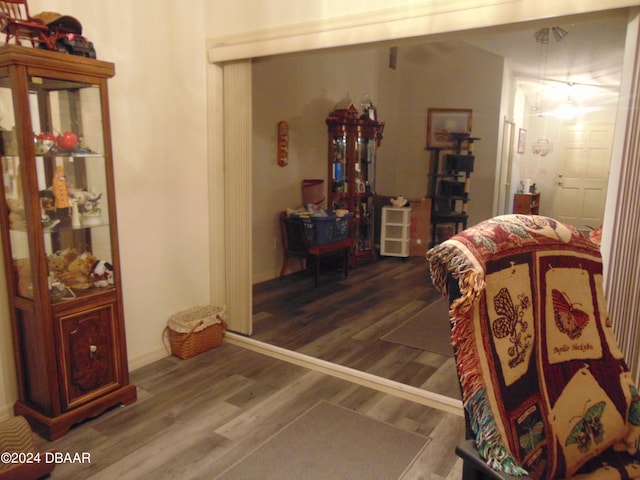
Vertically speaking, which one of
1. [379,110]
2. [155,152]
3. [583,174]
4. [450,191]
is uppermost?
[379,110]

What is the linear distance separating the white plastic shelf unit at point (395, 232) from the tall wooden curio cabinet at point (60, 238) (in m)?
4.43

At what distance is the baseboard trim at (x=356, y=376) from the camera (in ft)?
8.46

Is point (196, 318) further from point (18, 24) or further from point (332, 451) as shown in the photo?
point (18, 24)

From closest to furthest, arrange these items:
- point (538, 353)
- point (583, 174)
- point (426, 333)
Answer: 1. point (538, 353)
2. point (426, 333)
3. point (583, 174)

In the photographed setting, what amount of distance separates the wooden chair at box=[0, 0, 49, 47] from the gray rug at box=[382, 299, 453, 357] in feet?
9.15

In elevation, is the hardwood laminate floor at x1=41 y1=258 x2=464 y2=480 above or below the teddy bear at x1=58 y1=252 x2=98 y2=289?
below

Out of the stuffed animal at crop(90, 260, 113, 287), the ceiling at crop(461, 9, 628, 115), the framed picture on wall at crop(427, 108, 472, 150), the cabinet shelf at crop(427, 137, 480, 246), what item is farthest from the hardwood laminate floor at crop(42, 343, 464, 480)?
the framed picture on wall at crop(427, 108, 472, 150)

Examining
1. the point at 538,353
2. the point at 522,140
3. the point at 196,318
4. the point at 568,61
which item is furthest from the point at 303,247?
the point at 568,61

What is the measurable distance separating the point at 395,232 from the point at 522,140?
321cm

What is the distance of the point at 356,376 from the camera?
2881 mm

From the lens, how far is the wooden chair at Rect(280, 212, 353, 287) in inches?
192

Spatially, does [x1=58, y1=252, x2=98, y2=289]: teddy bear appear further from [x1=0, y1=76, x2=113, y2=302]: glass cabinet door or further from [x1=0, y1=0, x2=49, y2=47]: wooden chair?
[x1=0, y1=0, x2=49, y2=47]: wooden chair

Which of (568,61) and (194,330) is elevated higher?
(568,61)

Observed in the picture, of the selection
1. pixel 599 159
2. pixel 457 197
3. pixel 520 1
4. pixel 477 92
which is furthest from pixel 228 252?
pixel 599 159
